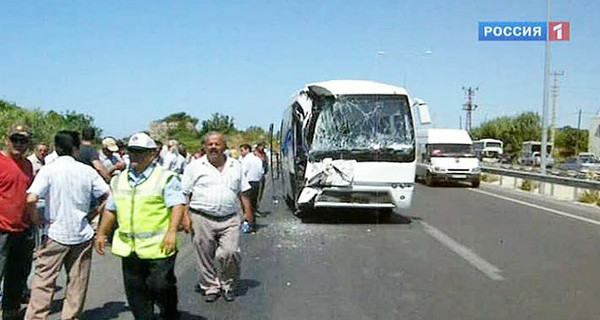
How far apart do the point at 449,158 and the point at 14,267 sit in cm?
2414

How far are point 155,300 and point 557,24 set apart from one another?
810 inches

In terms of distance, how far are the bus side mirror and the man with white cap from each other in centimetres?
915

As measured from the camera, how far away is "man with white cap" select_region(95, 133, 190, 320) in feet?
17.3

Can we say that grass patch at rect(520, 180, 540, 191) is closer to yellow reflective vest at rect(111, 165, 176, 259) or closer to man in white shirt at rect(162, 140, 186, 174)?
man in white shirt at rect(162, 140, 186, 174)

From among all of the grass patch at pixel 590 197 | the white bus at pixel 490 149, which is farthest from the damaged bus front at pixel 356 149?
the white bus at pixel 490 149

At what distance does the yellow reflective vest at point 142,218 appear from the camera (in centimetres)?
526

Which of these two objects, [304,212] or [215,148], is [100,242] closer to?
[215,148]

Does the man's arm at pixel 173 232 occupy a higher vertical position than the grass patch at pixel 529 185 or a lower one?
higher

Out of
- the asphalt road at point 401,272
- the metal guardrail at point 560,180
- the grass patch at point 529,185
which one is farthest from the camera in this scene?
the grass patch at point 529,185

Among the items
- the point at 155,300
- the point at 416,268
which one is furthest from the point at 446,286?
the point at 155,300

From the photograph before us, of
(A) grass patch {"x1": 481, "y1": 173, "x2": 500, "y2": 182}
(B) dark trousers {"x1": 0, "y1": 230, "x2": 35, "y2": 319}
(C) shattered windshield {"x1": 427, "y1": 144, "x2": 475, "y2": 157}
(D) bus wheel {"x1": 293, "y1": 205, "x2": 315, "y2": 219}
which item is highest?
(C) shattered windshield {"x1": 427, "y1": 144, "x2": 475, "y2": 157}

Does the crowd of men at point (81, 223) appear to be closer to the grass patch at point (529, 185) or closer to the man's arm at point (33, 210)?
the man's arm at point (33, 210)

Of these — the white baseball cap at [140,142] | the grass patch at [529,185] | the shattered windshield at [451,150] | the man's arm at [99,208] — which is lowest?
the grass patch at [529,185]

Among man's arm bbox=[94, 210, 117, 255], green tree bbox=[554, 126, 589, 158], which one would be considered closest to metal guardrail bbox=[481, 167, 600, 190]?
man's arm bbox=[94, 210, 117, 255]
